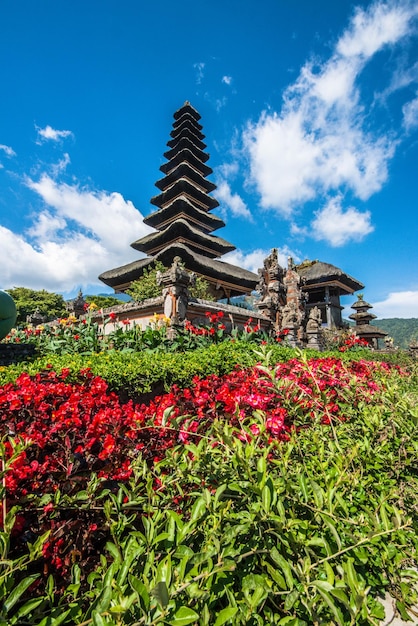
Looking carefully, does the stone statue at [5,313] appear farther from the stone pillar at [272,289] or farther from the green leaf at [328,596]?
the stone pillar at [272,289]

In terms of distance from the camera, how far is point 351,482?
1498mm

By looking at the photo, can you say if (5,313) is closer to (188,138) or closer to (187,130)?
(188,138)

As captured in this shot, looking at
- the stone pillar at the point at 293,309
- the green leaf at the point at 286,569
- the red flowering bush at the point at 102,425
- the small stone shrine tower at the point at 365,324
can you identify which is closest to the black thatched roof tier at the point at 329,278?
the small stone shrine tower at the point at 365,324

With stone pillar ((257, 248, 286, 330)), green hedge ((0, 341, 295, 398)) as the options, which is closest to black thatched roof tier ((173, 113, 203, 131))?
stone pillar ((257, 248, 286, 330))

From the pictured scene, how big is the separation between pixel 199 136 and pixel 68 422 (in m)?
27.6

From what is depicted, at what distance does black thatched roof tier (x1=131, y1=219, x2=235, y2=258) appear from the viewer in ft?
58.4

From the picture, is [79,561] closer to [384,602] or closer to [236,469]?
[236,469]

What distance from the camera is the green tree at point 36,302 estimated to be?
1069 inches

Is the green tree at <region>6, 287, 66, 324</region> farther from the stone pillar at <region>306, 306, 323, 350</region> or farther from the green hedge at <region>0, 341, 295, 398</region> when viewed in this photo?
the green hedge at <region>0, 341, 295, 398</region>

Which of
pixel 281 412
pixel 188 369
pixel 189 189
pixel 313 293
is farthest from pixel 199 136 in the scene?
pixel 281 412

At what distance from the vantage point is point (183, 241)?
1841 centimetres

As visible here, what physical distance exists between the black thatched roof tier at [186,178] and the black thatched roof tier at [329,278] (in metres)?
9.79

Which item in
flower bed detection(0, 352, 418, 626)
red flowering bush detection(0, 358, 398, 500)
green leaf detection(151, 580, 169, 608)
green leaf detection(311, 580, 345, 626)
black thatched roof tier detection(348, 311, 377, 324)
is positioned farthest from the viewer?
black thatched roof tier detection(348, 311, 377, 324)

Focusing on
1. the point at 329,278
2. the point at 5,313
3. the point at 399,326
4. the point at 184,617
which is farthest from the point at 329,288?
the point at 399,326
